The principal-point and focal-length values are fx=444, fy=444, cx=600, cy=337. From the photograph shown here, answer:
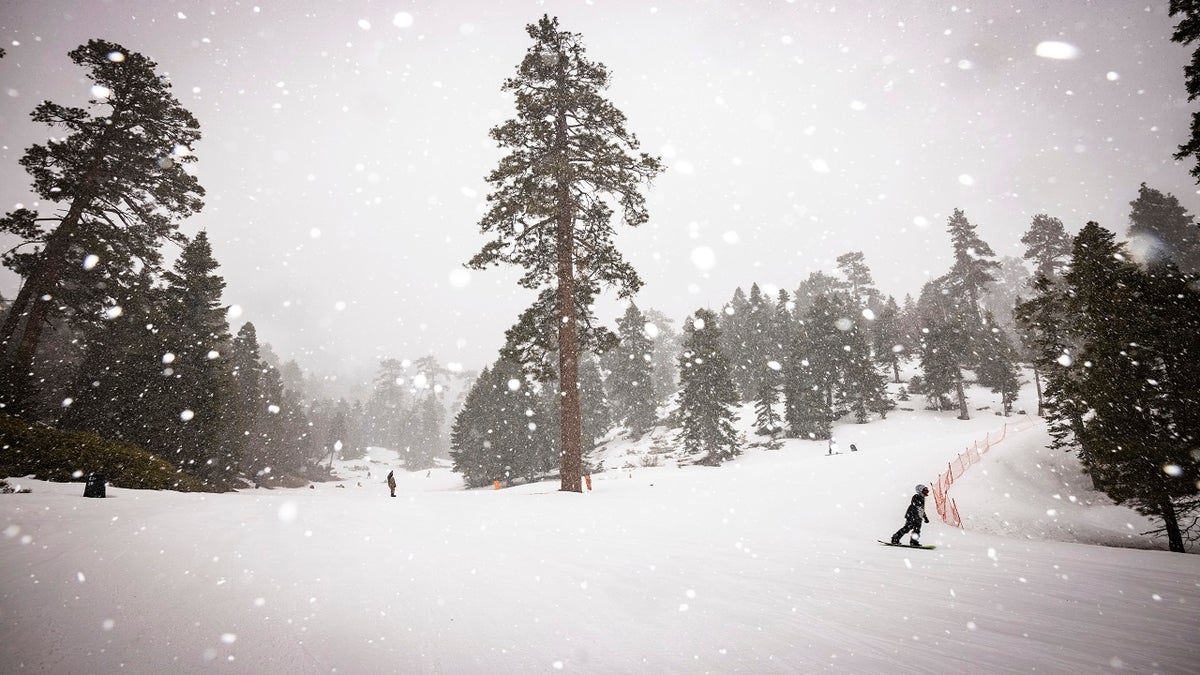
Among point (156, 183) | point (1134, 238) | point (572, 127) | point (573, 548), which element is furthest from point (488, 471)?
point (1134, 238)

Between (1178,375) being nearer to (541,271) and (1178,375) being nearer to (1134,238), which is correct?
(541,271)

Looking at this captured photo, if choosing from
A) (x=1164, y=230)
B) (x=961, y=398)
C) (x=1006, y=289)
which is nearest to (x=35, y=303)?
(x=961, y=398)

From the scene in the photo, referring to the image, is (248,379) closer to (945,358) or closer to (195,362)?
(195,362)

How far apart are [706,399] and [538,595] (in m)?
36.5

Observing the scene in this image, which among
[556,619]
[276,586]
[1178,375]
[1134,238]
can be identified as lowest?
[556,619]

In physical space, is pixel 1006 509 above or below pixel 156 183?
below

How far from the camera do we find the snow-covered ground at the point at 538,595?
12.3 ft

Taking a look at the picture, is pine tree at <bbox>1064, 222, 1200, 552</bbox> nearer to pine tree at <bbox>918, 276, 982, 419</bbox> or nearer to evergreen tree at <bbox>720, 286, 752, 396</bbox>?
pine tree at <bbox>918, 276, 982, 419</bbox>

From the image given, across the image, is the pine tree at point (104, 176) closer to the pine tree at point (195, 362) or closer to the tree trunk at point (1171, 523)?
the pine tree at point (195, 362)

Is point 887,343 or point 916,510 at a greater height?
point 887,343

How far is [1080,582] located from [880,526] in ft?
18.9

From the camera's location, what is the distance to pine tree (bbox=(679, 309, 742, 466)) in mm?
39312

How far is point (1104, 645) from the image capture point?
15.1ft

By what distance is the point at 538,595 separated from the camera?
204 inches
